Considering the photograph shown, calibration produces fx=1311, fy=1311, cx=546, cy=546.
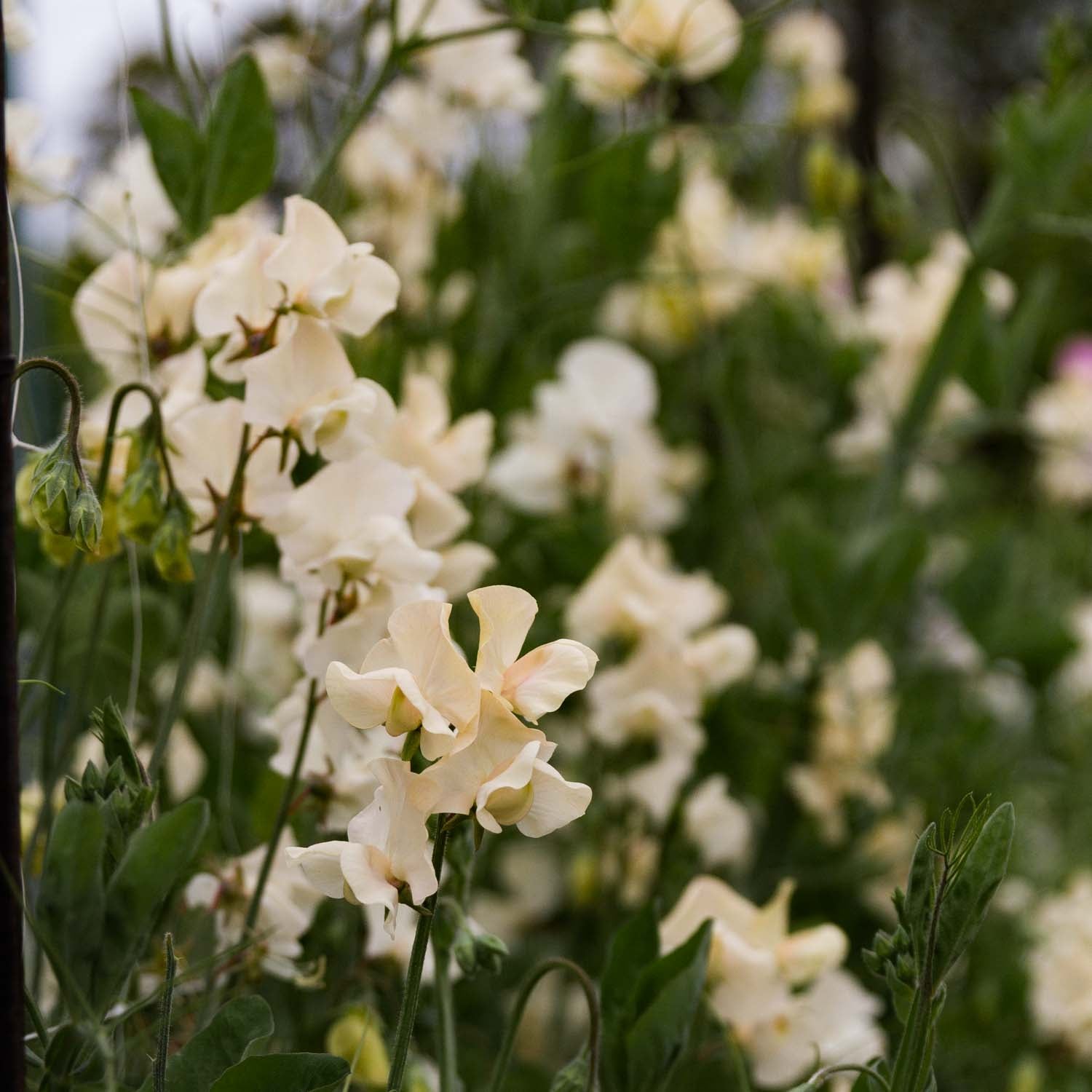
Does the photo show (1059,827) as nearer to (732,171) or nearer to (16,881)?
(732,171)

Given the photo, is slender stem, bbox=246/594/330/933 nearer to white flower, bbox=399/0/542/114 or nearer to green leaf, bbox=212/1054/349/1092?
green leaf, bbox=212/1054/349/1092

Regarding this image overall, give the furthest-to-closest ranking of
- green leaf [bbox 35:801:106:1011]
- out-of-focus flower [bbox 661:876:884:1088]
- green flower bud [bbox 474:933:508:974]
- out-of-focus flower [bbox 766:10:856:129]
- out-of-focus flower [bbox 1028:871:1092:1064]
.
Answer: out-of-focus flower [bbox 766:10:856:129] → out-of-focus flower [bbox 1028:871:1092:1064] → out-of-focus flower [bbox 661:876:884:1088] → green flower bud [bbox 474:933:508:974] → green leaf [bbox 35:801:106:1011]

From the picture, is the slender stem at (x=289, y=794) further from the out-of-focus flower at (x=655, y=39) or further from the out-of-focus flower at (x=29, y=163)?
the out-of-focus flower at (x=655, y=39)

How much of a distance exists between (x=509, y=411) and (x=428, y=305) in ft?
0.42

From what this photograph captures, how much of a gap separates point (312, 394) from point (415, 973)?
18cm

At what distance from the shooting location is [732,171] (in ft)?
4.95

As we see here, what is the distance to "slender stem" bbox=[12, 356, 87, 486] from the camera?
340 millimetres

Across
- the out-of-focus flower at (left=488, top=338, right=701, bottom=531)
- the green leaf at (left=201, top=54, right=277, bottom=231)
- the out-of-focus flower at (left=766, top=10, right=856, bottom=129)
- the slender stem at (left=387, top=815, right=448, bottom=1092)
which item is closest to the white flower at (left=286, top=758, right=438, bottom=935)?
the slender stem at (left=387, top=815, right=448, bottom=1092)

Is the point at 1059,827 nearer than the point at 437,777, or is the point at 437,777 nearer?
the point at 437,777

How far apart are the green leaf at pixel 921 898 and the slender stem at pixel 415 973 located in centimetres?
12

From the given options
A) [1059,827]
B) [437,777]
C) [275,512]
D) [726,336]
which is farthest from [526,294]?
[1059,827]

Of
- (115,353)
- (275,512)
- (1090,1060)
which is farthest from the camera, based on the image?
(1090,1060)

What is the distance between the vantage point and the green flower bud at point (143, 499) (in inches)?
15.9

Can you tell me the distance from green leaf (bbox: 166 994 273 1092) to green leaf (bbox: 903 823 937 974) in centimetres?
17
